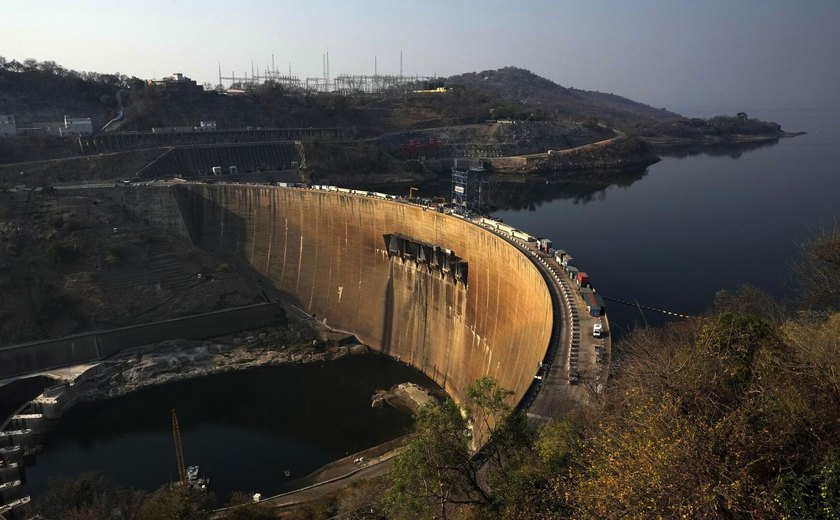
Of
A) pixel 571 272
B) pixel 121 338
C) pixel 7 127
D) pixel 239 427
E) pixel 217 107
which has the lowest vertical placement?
pixel 239 427

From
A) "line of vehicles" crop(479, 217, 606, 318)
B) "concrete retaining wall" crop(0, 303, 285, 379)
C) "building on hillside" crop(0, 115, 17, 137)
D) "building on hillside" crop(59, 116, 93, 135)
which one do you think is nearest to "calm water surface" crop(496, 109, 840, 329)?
"line of vehicles" crop(479, 217, 606, 318)

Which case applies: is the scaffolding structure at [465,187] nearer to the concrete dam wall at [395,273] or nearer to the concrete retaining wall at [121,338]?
the concrete dam wall at [395,273]

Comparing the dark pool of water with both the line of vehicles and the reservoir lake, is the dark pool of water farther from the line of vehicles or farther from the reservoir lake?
the line of vehicles

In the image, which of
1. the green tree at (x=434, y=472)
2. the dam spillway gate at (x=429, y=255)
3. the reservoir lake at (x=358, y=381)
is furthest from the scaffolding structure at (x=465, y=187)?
the green tree at (x=434, y=472)

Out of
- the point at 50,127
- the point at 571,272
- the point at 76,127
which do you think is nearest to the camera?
the point at 571,272

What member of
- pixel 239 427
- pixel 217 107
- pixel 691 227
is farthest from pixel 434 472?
pixel 217 107

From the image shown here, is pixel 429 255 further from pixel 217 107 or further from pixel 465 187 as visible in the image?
pixel 217 107
